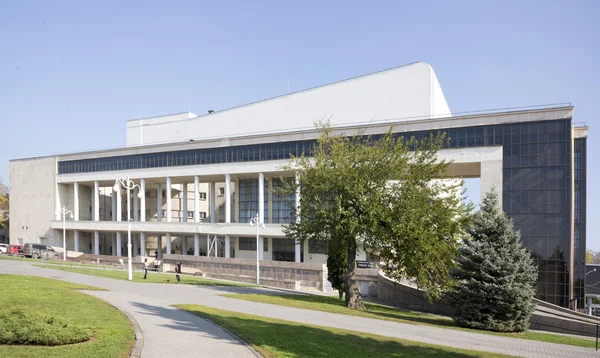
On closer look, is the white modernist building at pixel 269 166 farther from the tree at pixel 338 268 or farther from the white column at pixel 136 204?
the tree at pixel 338 268

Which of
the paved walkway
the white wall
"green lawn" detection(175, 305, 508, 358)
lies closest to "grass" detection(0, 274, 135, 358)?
the paved walkway

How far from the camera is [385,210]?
83.7 feet

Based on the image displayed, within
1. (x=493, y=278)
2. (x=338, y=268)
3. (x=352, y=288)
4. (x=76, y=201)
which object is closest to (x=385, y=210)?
(x=352, y=288)

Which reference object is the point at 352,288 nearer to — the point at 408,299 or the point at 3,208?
the point at 408,299

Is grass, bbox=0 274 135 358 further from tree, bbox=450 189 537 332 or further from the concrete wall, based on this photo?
the concrete wall

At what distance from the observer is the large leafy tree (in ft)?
82.2

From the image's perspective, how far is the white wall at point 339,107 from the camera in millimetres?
53750

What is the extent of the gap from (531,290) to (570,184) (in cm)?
2034

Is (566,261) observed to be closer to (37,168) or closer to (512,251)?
(512,251)

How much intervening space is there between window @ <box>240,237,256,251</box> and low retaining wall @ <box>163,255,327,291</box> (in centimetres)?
1201

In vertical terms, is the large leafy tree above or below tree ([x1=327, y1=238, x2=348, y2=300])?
above

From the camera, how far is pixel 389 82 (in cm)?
5519

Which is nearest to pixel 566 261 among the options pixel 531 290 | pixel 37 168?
pixel 531 290

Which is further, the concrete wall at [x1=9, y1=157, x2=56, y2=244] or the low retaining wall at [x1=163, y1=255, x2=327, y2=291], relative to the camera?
the concrete wall at [x1=9, y1=157, x2=56, y2=244]
